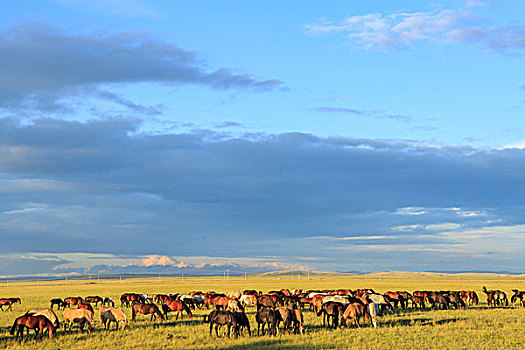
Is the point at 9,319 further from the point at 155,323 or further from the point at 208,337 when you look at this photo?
the point at 208,337

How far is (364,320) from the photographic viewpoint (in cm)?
3014

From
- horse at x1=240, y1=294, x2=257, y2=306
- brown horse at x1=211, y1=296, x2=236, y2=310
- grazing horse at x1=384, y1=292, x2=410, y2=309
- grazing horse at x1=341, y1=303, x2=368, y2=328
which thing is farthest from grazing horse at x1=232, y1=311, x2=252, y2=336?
grazing horse at x1=384, y1=292, x2=410, y2=309

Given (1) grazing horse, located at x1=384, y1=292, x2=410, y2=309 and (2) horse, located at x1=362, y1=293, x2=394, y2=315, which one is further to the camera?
(1) grazing horse, located at x1=384, y1=292, x2=410, y2=309

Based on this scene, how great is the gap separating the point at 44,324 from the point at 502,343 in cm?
2015

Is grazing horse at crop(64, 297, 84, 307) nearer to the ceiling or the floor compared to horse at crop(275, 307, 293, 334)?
nearer to the ceiling

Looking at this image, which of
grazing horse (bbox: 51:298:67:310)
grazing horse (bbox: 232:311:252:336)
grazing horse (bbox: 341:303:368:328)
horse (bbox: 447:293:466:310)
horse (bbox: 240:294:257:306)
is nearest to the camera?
grazing horse (bbox: 232:311:252:336)

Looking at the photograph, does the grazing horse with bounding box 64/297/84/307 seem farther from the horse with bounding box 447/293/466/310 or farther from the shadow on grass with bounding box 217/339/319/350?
the horse with bounding box 447/293/466/310

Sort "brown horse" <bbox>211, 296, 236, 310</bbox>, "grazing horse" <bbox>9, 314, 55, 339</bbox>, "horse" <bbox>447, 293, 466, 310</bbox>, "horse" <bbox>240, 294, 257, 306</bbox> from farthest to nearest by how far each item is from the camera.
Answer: "horse" <bbox>240, 294, 257, 306</bbox> → "horse" <bbox>447, 293, 466, 310</bbox> → "brown horse" <bbox>211, 296, 236, 310</bbox> → "grazing horse" <bbox>9, 314, 55, 339</bbox>

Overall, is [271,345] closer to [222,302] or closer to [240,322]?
[240,322]

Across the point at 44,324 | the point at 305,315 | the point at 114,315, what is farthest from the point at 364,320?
the point at 44,324

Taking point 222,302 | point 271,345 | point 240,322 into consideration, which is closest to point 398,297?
point 222,302

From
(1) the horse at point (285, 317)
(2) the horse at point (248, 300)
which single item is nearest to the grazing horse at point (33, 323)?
(1) the horse at point (285, 317)

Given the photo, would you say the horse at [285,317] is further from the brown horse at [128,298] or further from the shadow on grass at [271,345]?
the brown horse at [128,298]

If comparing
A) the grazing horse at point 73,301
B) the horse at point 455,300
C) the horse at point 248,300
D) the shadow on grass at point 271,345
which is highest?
the grazing horse at point 73,301
